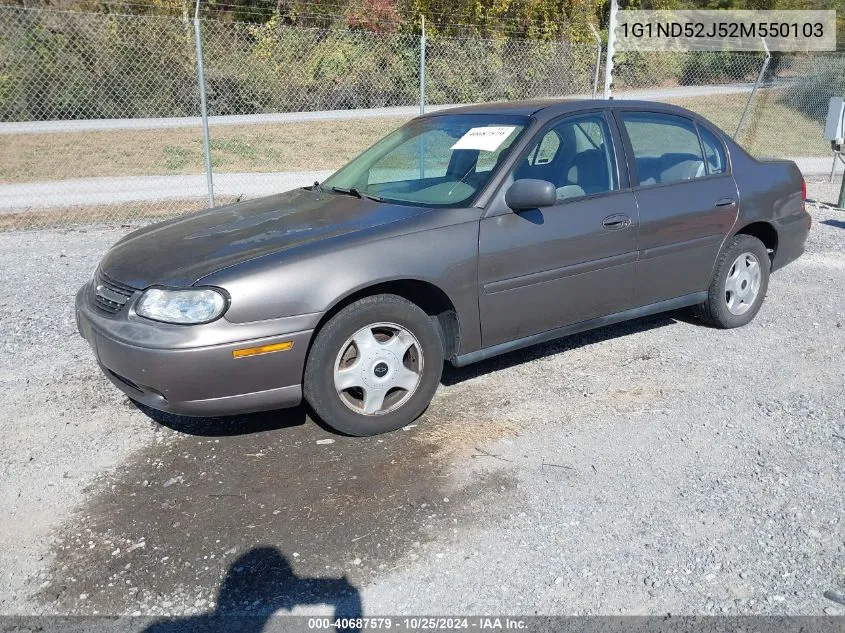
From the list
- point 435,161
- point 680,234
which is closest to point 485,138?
point 435,161

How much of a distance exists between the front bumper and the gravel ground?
367 mm

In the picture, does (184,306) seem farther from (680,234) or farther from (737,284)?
(737,284)

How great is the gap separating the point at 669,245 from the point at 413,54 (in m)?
11.9

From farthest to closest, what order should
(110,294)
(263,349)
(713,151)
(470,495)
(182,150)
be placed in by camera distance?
(182,150) → (713,151) → (110,294) → (263,349) → (470,495)

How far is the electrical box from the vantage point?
10203 mm

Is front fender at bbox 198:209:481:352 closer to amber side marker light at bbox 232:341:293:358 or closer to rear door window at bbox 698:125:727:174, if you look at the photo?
amber side marker light at bbox 232:341:293:358

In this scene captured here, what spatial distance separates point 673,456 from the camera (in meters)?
3.75

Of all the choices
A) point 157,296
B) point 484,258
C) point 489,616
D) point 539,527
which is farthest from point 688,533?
point 157,296

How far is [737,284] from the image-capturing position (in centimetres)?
545

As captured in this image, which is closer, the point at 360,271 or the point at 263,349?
the point at 263,349

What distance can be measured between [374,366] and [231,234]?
3.46ft

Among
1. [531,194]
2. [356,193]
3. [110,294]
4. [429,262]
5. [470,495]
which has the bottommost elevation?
[470,495]

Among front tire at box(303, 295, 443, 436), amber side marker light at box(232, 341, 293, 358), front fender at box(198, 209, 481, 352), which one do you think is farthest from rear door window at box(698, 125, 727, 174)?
amber side marker light at box(232, 341, 293, 358)

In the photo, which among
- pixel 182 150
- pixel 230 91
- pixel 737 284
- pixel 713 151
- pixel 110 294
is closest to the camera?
pixel 110 294
